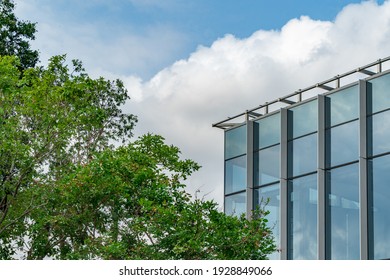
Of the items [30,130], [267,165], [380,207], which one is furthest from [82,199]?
[267,165]

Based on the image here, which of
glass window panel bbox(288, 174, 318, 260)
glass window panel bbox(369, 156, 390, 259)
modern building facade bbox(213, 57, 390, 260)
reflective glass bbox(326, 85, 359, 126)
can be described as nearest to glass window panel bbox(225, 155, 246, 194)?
modern building facade bbox(213, 57, 390, 260)

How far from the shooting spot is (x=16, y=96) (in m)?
19.3

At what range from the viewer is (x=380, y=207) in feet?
80.4

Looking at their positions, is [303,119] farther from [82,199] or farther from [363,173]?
[82,199]

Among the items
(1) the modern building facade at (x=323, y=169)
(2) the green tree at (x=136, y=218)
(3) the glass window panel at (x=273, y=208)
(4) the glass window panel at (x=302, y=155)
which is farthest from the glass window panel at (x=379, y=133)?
(2) the green tree at (x=136, y=218)

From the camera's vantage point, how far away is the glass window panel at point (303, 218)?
27.3 m

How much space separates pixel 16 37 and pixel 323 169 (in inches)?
486

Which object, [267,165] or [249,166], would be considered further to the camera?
[249,166]

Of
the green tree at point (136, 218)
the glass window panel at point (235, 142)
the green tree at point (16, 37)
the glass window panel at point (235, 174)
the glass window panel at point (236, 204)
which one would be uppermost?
the green tree at point (16, 37)

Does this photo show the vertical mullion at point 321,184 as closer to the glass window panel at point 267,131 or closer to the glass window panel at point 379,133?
the glass window panel at point 379,133

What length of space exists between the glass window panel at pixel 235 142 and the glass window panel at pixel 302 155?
9.11ft

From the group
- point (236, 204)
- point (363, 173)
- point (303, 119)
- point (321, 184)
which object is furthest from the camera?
point (236, 204)
